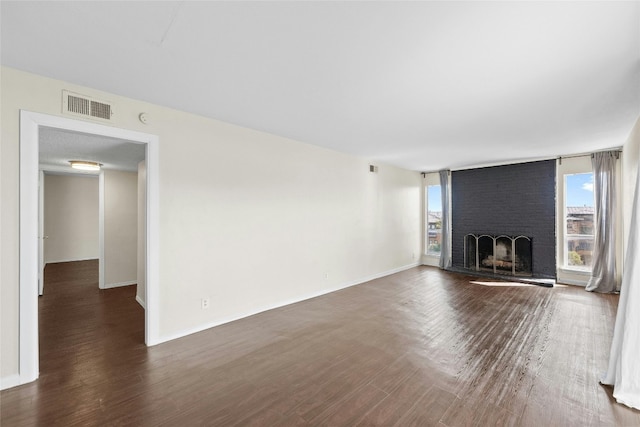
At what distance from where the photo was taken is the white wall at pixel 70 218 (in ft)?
23.9

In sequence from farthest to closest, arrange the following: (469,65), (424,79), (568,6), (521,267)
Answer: (521,267) < (424,79) < (469,65) < (568,6)

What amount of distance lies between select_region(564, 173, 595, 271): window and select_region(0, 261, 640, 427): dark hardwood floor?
1.50 meters

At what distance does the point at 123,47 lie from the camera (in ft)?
6.09

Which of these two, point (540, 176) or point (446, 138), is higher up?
point (446, 138)

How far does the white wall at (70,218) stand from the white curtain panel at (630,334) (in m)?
10.9

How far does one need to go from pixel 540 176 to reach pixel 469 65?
4.92 m

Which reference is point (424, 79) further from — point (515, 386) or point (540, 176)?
point (540, 176)

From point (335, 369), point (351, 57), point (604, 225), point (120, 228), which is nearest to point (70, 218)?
point (120, 228)

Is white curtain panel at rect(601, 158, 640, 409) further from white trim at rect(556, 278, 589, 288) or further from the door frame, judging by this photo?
the door frame

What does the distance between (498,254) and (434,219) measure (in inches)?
69.4

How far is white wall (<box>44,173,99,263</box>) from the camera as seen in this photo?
729 cm

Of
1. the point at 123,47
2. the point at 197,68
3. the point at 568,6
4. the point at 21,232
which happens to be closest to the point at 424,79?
the point at 568,6

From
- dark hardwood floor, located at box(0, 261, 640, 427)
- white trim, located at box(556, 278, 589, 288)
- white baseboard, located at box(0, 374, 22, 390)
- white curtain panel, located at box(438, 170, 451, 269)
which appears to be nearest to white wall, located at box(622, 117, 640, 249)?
white trim, located at box(556, 278, 589, 288)

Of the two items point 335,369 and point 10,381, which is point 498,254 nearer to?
point 335,369
